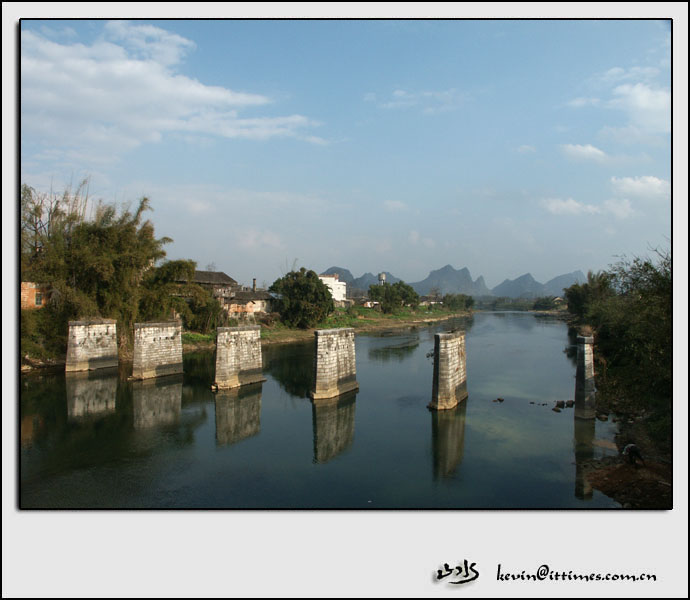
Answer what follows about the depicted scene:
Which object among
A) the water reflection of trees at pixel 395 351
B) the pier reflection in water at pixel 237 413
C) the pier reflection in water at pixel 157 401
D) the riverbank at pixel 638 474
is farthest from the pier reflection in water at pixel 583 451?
the water reflection of trees at pixel 395 351

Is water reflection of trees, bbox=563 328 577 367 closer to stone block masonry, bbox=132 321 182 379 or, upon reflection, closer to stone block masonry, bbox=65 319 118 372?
stone block masonry, bbox=132 321 182 379

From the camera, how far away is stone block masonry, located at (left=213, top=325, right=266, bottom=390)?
16.2m

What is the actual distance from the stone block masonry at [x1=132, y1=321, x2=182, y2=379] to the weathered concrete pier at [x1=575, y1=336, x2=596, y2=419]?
1522 centimetres

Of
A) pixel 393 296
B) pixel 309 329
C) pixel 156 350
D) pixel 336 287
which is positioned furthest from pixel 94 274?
pixel 336 287

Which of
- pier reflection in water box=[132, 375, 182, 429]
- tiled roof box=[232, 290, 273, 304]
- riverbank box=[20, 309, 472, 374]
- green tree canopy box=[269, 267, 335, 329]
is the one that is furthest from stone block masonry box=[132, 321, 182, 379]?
green tree canopy box=[269, 267, 335, 329]

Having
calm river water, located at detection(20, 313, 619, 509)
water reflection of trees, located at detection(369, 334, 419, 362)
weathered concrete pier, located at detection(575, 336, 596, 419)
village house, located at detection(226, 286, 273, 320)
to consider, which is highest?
village house, located at detection(226, 286, 273, 320)

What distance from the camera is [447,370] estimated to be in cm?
1349

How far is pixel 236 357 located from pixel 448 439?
8742mm

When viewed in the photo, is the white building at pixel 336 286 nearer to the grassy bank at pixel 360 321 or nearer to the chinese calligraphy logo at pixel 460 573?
the grassy bank at pixel 360 321

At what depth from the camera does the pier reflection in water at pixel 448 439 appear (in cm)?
1007

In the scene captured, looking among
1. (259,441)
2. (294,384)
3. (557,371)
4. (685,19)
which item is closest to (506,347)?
(557,371)

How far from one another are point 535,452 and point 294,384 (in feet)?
34.3

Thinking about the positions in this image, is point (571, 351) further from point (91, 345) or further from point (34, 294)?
point (34, 294)

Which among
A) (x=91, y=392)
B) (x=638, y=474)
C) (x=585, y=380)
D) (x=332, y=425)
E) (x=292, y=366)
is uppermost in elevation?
(x=585, y=380)
